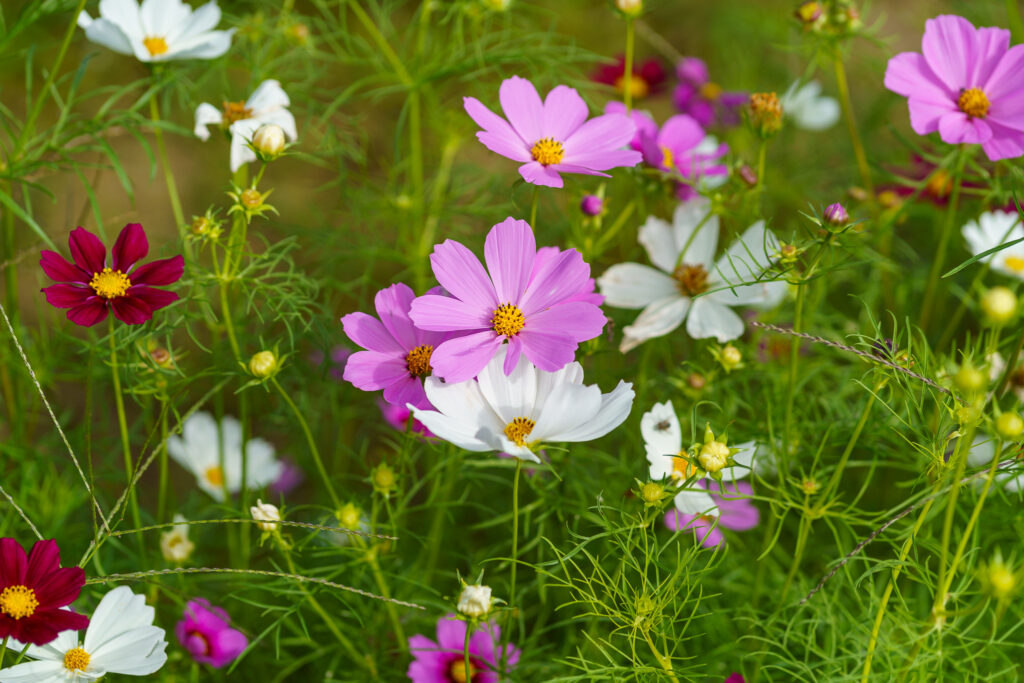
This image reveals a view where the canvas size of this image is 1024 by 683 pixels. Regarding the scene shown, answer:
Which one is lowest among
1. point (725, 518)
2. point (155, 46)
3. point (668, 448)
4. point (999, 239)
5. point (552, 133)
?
point (725, 518)

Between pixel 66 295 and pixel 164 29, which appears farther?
pixel 164 29

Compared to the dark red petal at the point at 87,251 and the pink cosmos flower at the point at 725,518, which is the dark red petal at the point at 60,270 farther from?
the pink cosmos flower at the point at 725,518

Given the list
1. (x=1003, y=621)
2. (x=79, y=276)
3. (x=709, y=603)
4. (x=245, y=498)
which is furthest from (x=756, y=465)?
(x=79, y=276)

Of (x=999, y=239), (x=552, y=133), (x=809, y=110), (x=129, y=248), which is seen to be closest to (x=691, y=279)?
(x=552, y=133)

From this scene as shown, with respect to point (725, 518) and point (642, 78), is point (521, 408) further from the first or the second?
point (642, 78)

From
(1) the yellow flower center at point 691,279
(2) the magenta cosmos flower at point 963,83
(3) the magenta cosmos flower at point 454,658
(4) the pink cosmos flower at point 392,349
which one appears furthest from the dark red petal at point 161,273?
(2) the magenta cosmos flower at point 963,83

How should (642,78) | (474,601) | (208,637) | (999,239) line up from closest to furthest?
(474,601) → (208,637) → (999,239) → (642,78)
